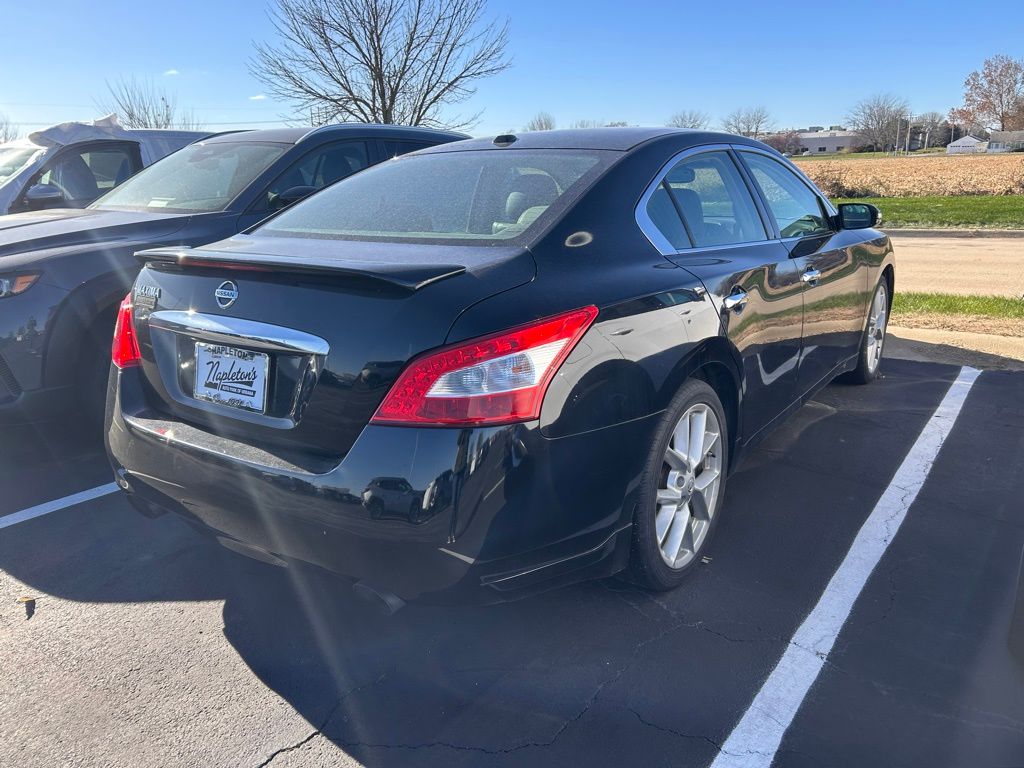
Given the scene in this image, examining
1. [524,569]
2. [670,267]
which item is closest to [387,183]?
[670,267]

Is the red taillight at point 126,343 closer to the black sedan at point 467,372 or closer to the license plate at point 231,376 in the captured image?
the black sedan at point 467,372

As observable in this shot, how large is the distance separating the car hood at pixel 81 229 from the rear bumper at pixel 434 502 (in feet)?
7.14

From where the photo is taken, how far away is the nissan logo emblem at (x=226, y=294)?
2509mm

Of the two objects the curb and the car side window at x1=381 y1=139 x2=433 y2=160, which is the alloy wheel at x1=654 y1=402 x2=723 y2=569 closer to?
the car side window at x1=381 y1=139 x2=433 y2=160

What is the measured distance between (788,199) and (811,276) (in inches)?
20.2

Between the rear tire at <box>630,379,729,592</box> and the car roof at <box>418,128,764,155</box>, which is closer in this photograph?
the rear tire at <box>630,379,729,592</box>

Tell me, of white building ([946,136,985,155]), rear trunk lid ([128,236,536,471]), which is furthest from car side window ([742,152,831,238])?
white building ([946,136,985,155])

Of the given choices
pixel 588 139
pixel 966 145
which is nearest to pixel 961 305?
pixel 588 139

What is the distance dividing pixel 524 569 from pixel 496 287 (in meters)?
0.81

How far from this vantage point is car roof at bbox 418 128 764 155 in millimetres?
3283

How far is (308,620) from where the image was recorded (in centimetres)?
294

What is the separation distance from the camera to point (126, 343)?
115 inches

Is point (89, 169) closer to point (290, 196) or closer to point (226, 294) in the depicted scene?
point (290, 196)

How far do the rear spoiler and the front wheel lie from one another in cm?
387
